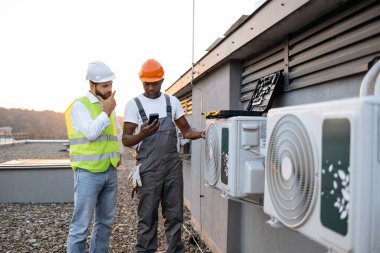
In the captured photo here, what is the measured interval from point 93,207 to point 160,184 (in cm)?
69

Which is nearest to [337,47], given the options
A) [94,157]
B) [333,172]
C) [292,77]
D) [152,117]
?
[292,77]

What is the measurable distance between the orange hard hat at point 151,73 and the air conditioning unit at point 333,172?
195 cm

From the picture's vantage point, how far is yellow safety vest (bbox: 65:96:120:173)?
3.52 metres

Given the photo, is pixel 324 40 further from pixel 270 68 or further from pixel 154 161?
pixel 154 161

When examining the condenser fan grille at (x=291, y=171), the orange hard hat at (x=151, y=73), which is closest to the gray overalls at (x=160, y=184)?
the orange hard hat at (x=151, y=73)

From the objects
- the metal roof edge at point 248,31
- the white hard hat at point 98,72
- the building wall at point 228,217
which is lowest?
the building wall at point 228,217

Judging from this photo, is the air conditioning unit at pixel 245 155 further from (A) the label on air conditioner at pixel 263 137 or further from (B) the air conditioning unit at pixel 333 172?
(B) the air conditioning unit at pixel 333 172

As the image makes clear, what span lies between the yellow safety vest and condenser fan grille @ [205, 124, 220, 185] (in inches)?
39.1

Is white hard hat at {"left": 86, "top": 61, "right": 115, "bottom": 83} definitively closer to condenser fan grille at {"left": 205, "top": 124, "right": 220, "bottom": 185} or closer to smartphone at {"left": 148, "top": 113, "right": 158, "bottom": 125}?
smartphone at {"left": 148, "top": 113, "right": 158, "bottom": 125}

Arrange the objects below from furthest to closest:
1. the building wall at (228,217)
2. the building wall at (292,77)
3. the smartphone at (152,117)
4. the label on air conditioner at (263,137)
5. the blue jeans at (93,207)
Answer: the blue jeans at (93,207) → the smartphone at (152,117) → the building wall at (228,217) → the label on air conditioner at (263,137) → the building wall at (292,77)

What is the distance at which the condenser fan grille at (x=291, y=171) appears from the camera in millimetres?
1610

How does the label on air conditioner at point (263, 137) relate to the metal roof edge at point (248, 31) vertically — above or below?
below

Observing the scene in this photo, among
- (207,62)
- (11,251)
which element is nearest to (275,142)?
(207,62)

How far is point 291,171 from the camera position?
5.78ft
